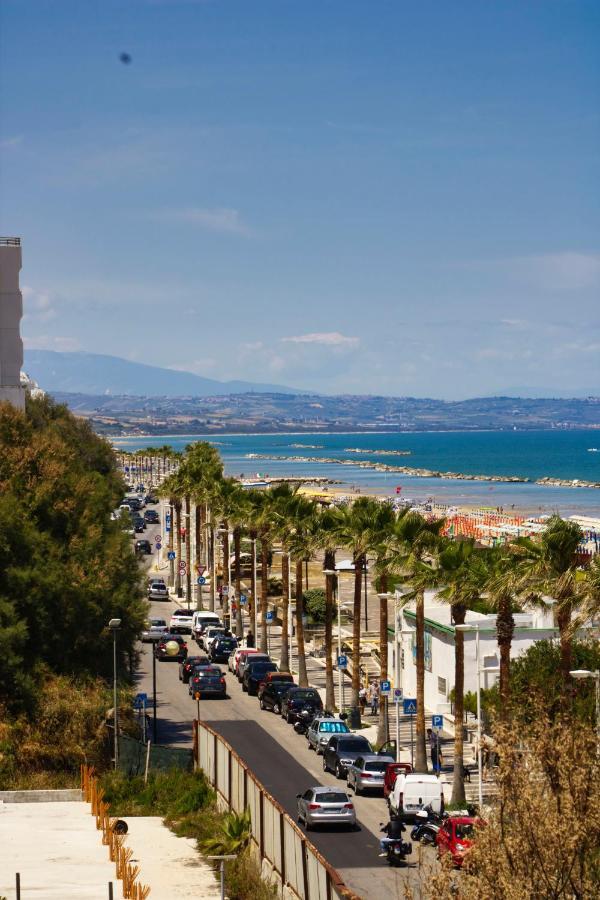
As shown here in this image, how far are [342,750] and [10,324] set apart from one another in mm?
45541

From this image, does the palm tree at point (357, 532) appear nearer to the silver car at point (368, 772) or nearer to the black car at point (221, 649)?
the silver car at point (368, 772)

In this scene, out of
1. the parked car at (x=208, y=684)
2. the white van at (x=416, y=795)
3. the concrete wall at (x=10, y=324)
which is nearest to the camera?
the white van at (x=416, y=795)

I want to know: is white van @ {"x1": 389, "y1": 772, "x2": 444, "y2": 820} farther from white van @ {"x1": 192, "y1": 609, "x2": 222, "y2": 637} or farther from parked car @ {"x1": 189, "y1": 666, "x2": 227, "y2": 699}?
white van @ {"x1": 192, "y1": 609, "x2": 222, "y2": 637}

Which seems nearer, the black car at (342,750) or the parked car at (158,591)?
the black car at (342,750)

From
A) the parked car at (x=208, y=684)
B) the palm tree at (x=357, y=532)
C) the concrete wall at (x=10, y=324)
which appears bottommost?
the parked car at (x=208, y=684)

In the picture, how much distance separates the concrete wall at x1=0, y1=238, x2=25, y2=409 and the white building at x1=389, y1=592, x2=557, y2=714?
31588 millimetres

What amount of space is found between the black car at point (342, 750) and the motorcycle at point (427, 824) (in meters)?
7.26

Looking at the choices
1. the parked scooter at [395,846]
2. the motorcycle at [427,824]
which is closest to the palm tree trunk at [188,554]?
the motorcycle at [427,824]

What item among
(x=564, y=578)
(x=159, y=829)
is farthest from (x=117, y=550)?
(x=564, y=578)

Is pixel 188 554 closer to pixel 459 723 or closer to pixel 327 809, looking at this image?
pixel 459 723

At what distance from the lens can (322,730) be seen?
157 ft

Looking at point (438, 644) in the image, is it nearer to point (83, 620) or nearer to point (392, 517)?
point (392, 517)

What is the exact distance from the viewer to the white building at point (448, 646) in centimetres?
5200

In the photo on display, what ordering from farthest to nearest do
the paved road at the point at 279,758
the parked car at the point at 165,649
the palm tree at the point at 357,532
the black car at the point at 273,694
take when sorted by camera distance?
the parked car at the point at 165,649 → the black car at the point at 273,694 → the palm tree at the point at 357,532 → the paved road at the point at 279,758
